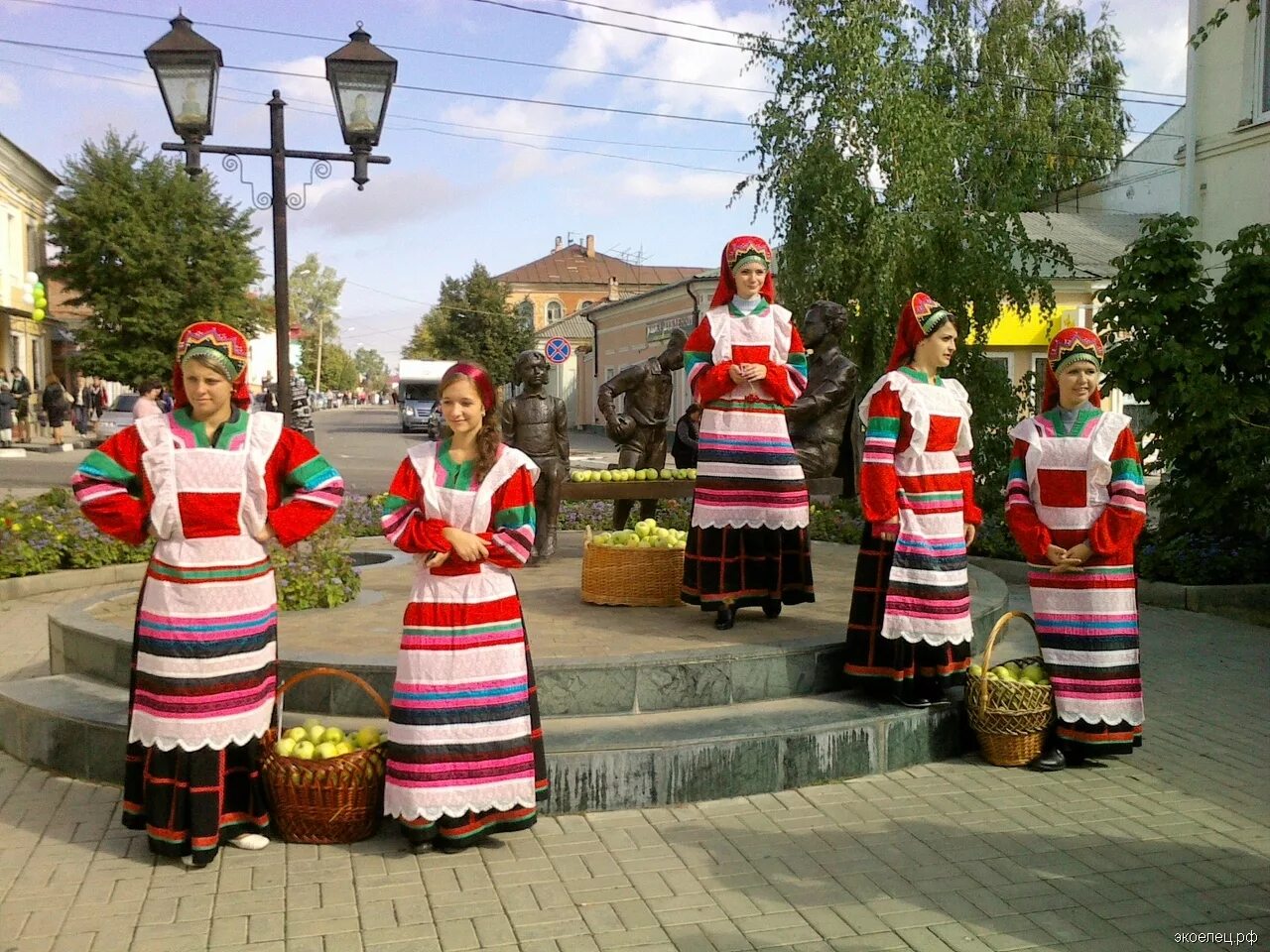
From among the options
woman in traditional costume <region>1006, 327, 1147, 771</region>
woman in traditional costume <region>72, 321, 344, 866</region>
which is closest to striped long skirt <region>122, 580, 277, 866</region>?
woman in traditional costume <region>72, 321, 344, 866</region>

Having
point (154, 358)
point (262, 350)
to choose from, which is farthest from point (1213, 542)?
point (262, 350)

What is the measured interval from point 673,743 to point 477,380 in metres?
1.86

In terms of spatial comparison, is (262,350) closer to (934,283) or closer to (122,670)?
(934,283)

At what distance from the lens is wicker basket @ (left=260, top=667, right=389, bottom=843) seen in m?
4.62

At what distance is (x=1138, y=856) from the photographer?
4.69 metres

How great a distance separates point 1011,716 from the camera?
577 centimetres

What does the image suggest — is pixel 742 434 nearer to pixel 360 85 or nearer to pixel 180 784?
pixel 180 784

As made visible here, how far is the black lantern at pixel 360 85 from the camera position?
32.4ft

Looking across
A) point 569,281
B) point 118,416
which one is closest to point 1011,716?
point 118,416

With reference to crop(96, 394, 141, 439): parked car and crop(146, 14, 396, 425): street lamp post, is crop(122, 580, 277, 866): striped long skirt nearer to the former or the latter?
crop(146, 14, 396, 425): street lamp post

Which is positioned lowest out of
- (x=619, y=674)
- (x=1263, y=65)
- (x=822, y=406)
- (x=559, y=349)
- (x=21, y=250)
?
(x=619, y=674)

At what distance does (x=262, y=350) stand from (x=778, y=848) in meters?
83.5

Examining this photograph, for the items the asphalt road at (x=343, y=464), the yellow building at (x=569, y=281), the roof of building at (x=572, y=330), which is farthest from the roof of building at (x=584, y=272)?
the asphalt road at (x=343, y=464)

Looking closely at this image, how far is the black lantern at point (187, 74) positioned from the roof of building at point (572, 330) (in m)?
49.6
